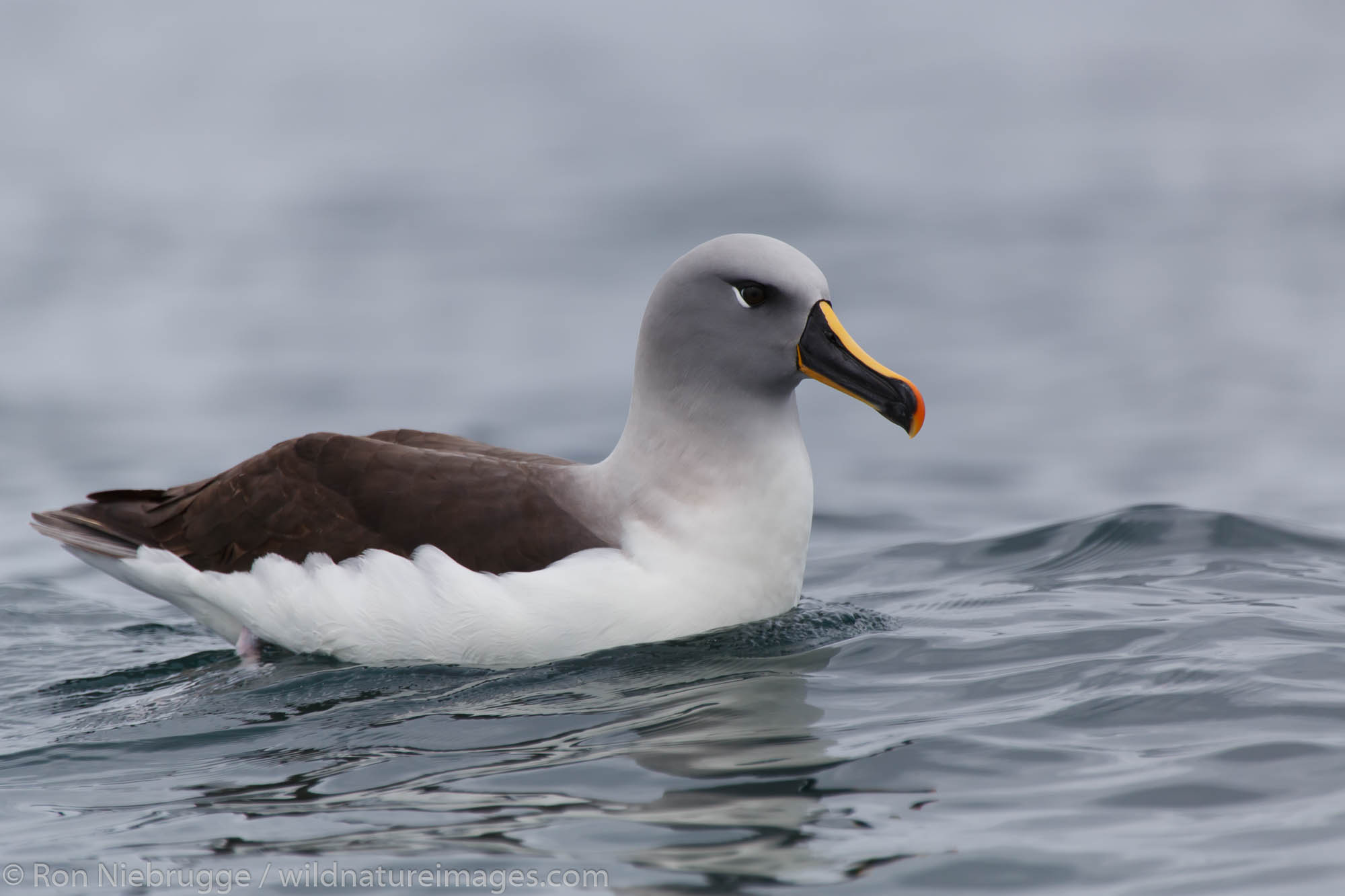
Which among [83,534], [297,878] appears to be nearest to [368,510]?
[83,534]

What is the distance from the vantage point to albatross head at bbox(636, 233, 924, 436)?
751 centimetres

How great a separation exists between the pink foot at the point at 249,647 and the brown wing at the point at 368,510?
361 millimetres

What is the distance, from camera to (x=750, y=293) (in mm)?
7656

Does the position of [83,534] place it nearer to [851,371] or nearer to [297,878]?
[297,878]

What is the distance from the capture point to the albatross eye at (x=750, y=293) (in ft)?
25.1

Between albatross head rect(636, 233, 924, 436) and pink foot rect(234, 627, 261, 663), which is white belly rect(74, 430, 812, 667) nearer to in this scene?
pink foot rect(234, 627, 261, 663)

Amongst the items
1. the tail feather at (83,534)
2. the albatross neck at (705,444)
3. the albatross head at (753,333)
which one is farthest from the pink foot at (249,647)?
the albatross head at (753,333)

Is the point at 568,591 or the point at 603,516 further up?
the point at 603,516

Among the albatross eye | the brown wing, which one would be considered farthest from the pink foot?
the albatross eye

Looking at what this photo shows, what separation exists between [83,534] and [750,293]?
3744 mm

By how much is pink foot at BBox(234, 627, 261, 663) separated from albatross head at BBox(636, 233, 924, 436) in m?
2.34

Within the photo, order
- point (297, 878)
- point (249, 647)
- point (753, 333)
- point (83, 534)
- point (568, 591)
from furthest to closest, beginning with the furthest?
point (83, 534) → point (249, 647) → point (753, 333) → point (568, 591) → point (297, 878)

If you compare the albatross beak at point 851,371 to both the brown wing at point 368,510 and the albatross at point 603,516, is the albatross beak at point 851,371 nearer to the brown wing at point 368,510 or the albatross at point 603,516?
the albatross at point 603,516

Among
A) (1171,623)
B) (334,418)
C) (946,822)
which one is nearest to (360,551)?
(946,822)
